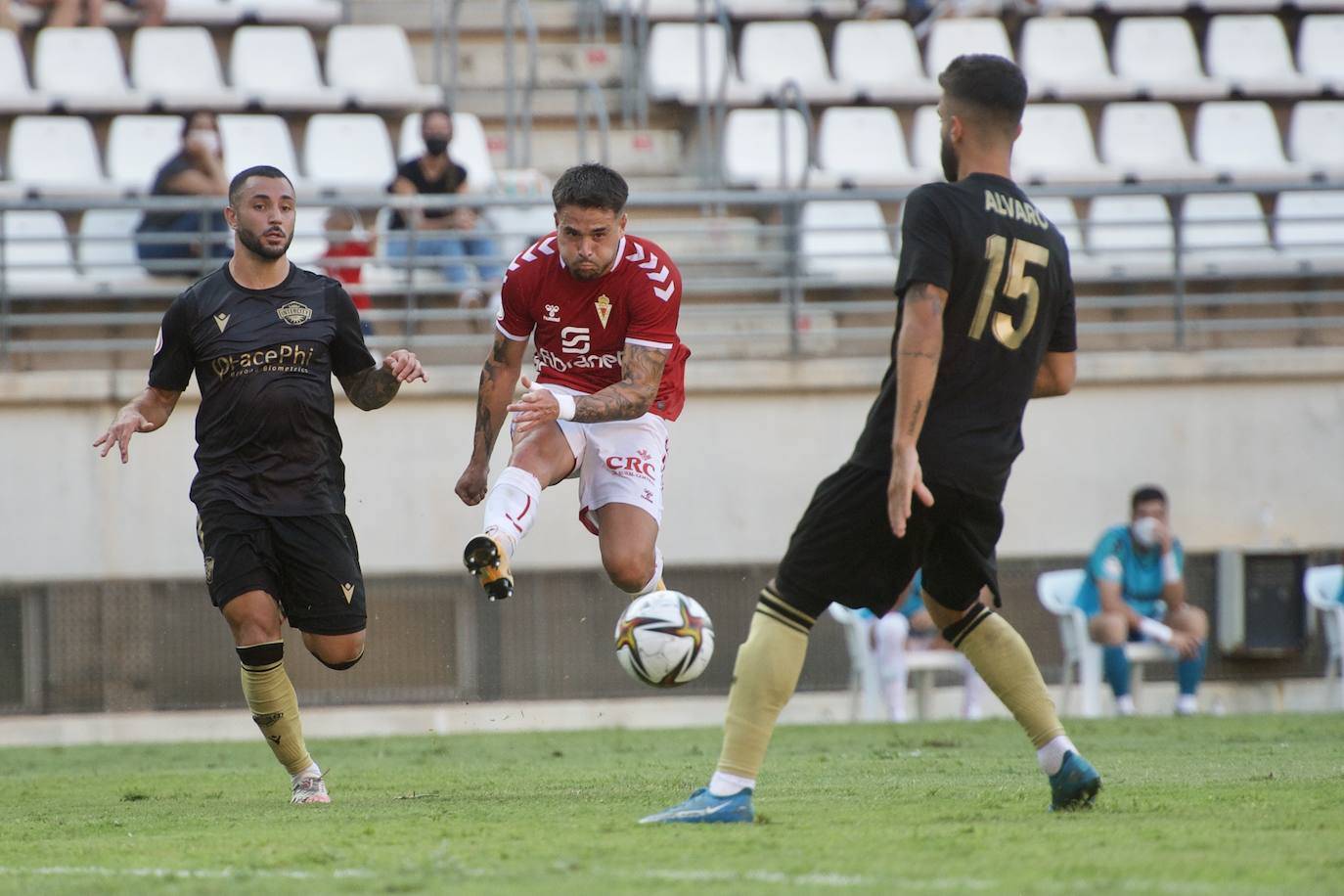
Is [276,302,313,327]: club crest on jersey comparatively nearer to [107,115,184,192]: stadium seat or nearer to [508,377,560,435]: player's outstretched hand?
[508,377,560,435]: player's outstretched hand

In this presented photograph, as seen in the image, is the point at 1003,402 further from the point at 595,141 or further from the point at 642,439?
the point at 595,141

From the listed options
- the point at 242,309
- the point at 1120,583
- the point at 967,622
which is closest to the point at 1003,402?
the point at 967,622

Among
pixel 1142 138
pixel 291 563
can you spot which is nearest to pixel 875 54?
pixel 1142 138

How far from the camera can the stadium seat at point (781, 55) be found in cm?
1878

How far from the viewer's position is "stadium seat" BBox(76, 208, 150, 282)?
50.1 feet

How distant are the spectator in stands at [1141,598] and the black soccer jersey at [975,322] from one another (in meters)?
9.17

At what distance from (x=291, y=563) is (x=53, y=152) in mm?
10042

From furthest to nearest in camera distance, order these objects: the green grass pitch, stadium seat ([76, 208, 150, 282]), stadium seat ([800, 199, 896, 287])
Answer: stadium seat ([800, 199, 896, 287])
stadium seat ([76, 208, 150, 282])
the green grass pitch

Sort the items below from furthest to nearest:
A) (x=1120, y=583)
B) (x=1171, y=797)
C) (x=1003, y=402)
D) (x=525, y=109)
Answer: (x=525, y=109), (x=1120, y=583), (x=1171, y=797), (x=1003, y=402)

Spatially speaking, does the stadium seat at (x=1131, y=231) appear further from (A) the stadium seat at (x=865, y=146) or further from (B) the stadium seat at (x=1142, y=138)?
(A) the stadium seat at (x=865, y=146)

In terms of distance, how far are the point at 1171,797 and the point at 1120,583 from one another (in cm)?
846

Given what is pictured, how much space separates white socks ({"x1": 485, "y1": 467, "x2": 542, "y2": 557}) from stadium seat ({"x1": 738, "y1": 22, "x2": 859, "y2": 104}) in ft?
38.2

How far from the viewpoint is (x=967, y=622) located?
20.3 ft

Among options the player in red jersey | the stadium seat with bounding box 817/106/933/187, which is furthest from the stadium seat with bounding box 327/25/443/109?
the player in red jersey
